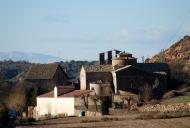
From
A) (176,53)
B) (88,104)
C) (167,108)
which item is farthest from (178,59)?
(167,108)

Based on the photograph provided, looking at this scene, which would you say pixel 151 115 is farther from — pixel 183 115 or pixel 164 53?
pixel 164 53

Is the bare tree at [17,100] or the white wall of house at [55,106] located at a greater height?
the bare tree at [17,100]

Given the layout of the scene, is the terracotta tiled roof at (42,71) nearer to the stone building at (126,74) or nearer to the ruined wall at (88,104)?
the stone building at (126,74)

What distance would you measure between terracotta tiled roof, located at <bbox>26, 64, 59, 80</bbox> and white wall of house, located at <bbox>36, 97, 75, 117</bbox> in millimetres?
15752

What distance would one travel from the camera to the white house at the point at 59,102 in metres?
78.6

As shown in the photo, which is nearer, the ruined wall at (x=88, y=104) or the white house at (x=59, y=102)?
the ruined wall at (x=88, y=104)

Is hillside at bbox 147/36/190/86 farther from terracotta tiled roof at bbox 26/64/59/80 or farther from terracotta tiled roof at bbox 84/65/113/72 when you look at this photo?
terracotta tiled roof at bbox 26/64/59/80

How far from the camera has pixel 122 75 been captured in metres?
83.1

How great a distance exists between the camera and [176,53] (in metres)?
127

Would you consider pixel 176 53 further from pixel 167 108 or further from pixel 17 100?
pixel 167 108

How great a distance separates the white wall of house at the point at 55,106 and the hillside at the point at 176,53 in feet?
122

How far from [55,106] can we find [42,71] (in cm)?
2164

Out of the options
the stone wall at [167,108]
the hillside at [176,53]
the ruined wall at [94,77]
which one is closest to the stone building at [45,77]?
the ruined wall at [94,77]

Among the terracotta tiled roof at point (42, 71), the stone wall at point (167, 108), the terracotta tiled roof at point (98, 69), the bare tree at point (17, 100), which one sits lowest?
the stone wall at point (167, 108)
